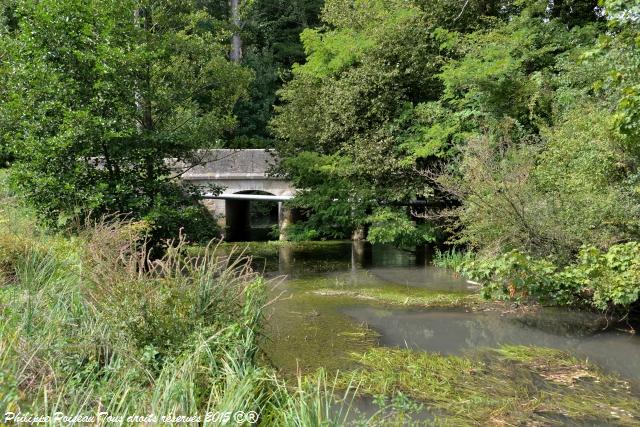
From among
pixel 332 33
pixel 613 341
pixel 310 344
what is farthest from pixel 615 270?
pixel 332 33

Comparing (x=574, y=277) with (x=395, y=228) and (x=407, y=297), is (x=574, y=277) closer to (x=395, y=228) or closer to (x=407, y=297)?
(x=407, y=297)

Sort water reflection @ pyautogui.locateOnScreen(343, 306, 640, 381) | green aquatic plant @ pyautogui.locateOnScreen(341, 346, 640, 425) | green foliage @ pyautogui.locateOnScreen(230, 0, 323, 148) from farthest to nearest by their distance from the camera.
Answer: green foliage @ pyautogui.locateOnScreen(230, 0, 323, 148) < water reflection @ pyautogui.locateOnScreen(343, 306, 640, 381) < green aquatic plant @ pyautogui.locateOnScreen(341, 346, 640, 425)

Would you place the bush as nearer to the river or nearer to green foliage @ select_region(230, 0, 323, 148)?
the river

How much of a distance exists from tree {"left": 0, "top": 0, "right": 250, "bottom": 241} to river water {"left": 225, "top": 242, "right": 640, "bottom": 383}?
3.40m

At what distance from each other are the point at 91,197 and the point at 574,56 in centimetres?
998

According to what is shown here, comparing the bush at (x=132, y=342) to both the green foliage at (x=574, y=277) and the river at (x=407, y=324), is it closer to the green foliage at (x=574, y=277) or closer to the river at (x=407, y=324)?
the river at (x=407, y=324)

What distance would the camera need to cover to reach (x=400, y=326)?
8719 mm

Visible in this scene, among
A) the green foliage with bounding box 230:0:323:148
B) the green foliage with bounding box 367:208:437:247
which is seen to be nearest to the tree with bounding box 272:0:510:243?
the green foliage with bounding box 367:208:437:247

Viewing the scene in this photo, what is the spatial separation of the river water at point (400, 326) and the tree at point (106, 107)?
340cm

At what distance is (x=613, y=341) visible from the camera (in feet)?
25.8

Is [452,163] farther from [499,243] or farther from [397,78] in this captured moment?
[499,243]

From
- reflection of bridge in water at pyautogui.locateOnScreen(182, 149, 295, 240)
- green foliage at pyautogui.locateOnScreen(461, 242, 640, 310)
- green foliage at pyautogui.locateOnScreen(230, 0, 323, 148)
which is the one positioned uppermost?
green foliage at pyautogui.locateOnScreen(230, 0, 323, 148)

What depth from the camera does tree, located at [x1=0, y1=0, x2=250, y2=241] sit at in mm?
10062

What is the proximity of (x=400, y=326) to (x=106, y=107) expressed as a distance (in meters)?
6.68
